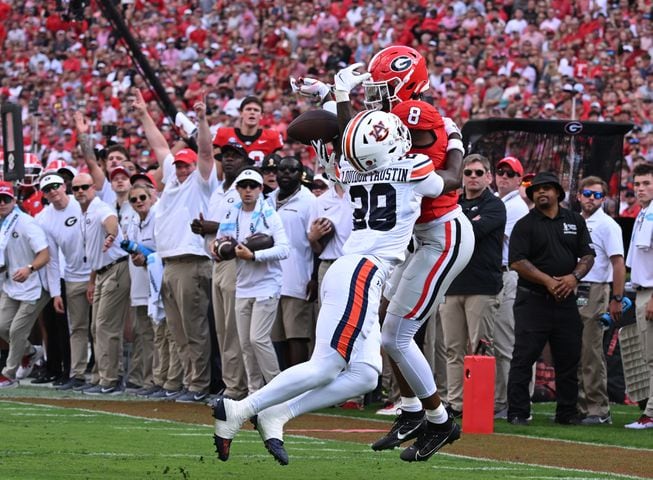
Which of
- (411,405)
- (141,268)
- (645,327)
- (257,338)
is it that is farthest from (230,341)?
(411,405)

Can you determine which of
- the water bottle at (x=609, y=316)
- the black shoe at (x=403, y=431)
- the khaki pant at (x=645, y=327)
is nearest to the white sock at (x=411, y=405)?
the black shoe at (x=403, y=431)

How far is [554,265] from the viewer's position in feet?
35.2

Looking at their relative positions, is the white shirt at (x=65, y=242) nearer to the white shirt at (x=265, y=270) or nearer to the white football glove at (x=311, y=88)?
the white shirt at (x=265, y=270)

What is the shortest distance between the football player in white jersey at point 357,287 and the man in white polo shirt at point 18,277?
7.46m

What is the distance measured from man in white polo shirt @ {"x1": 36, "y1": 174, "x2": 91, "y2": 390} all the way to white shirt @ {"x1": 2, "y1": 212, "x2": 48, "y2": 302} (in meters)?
0.17

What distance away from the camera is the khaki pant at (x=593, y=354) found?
11188 millimetres

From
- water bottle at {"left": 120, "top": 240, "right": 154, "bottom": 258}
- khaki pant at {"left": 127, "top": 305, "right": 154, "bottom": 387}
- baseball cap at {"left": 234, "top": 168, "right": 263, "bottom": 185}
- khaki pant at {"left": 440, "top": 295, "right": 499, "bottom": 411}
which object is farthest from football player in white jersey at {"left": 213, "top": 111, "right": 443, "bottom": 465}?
khaki pant at {"left": 127, "top": 305, "right": 154, "bottom": 387}

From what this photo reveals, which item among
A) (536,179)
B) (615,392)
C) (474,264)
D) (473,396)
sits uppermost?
(536,179)

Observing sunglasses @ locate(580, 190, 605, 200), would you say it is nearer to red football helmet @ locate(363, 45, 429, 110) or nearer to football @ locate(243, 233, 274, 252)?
football @ locate(243, 233, 274, 252)

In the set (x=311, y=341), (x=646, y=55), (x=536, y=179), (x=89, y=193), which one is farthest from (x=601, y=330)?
(x=646, y=55)

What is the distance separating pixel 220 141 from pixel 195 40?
13.6m

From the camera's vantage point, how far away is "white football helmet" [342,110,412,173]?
6848mm

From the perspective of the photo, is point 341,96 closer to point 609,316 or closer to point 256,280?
point 256,280

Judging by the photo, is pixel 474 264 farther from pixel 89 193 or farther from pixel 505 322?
pixel 89 193
